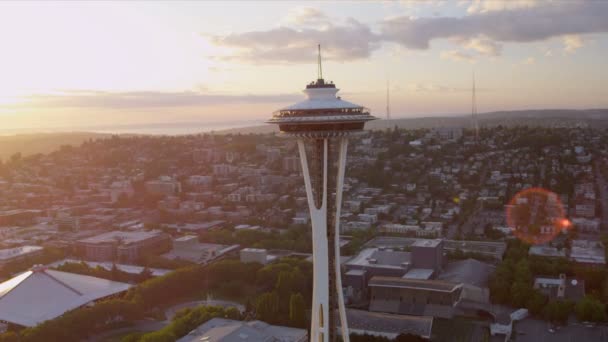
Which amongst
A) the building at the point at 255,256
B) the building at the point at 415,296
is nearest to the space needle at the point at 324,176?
the building at the point at 415,296

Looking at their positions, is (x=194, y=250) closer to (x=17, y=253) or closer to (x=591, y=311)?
(x=17, y=253)

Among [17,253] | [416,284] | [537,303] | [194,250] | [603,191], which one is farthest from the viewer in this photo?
[603,191]

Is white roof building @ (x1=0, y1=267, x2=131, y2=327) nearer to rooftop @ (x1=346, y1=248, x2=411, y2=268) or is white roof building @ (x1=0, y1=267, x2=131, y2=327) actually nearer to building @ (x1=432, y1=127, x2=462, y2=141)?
rooftop @ (x1=346, y1=248, x2=411, y2=268)

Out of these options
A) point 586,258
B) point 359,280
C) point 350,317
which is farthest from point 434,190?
point 350,317

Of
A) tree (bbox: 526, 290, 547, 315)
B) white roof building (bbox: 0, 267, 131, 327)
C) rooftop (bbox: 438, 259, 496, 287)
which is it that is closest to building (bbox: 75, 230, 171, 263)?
white roof building (bbox: 0, 267, 131, 327)

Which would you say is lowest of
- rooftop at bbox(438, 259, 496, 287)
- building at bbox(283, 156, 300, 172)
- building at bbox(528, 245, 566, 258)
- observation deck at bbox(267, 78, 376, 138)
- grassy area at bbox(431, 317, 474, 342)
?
grassy area at bbox(431, 317, 474, 342)

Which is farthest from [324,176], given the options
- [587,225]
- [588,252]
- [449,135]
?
[449,135]
